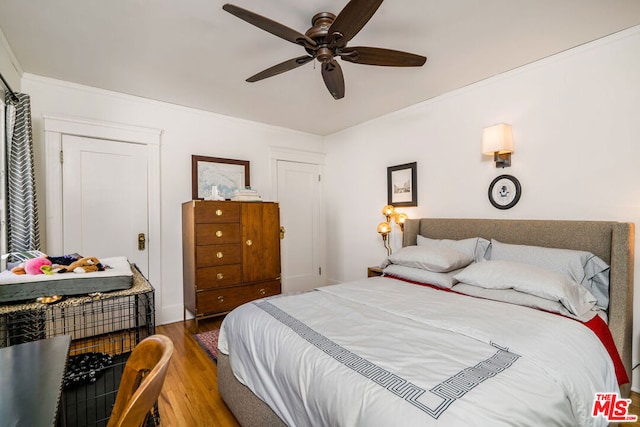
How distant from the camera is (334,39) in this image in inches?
69.3

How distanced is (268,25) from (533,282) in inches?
86.4

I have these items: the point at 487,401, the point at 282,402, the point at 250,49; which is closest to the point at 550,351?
the point at 487,401

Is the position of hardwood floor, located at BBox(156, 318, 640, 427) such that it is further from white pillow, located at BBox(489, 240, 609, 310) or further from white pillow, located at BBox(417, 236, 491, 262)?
white pillow, located at BBox(417, 236, 491, 262)

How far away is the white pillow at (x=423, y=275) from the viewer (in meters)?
2.43

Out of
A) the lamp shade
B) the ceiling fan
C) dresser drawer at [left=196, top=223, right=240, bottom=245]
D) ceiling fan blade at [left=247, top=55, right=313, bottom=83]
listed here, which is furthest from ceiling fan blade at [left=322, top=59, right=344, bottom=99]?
dresser drawer at [left=196, top=223, right=240, bottom=245]

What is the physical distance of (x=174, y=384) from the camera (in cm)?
226

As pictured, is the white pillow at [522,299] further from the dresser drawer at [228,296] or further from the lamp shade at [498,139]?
the dresser drawer at [228,296]

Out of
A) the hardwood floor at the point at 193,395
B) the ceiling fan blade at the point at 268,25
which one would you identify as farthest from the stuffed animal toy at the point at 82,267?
the ceiling fan blade at the point at 268,25

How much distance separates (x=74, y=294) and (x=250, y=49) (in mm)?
1986

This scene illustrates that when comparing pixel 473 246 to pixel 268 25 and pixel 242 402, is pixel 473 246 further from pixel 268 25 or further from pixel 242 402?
pixel 268 25

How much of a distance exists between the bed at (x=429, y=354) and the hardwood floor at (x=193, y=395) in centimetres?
15

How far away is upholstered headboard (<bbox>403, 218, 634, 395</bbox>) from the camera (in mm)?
1929

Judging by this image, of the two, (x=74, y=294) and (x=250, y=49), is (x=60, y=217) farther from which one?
(x=250, y=49)

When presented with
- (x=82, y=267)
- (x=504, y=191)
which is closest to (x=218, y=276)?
(x=82, y=267)
